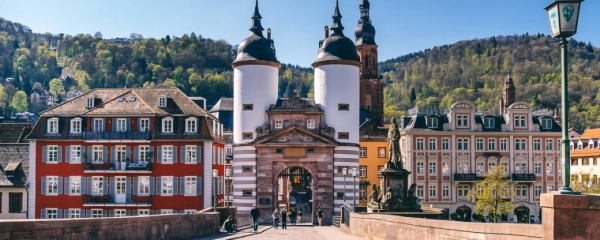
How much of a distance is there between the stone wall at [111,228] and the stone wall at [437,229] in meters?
7.47

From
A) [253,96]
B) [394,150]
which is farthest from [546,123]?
→ [394,150]

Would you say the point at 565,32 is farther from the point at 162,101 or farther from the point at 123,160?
the point at 162,101

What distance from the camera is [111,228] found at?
73.3ft

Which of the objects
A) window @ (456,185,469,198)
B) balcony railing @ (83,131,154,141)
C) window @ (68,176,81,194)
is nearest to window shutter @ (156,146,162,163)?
balcony railing @ (83,131,154,141)

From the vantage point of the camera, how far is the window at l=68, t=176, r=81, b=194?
207 feet

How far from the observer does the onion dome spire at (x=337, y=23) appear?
68.6m

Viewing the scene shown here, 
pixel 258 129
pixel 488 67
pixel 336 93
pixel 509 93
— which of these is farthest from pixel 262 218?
pixel 488 67

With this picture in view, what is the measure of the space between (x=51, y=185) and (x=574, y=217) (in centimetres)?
5665

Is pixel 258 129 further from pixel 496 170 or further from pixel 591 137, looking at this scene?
pixel 591 137

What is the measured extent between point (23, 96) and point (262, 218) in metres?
140

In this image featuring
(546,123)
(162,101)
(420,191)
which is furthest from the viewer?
(546,123)

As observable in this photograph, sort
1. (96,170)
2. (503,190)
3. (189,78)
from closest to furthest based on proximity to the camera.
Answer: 1. (96,170)
2. (503,190)
3. (189,78)

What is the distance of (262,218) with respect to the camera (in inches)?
2515

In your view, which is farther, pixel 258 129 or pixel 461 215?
pixel 461 215
